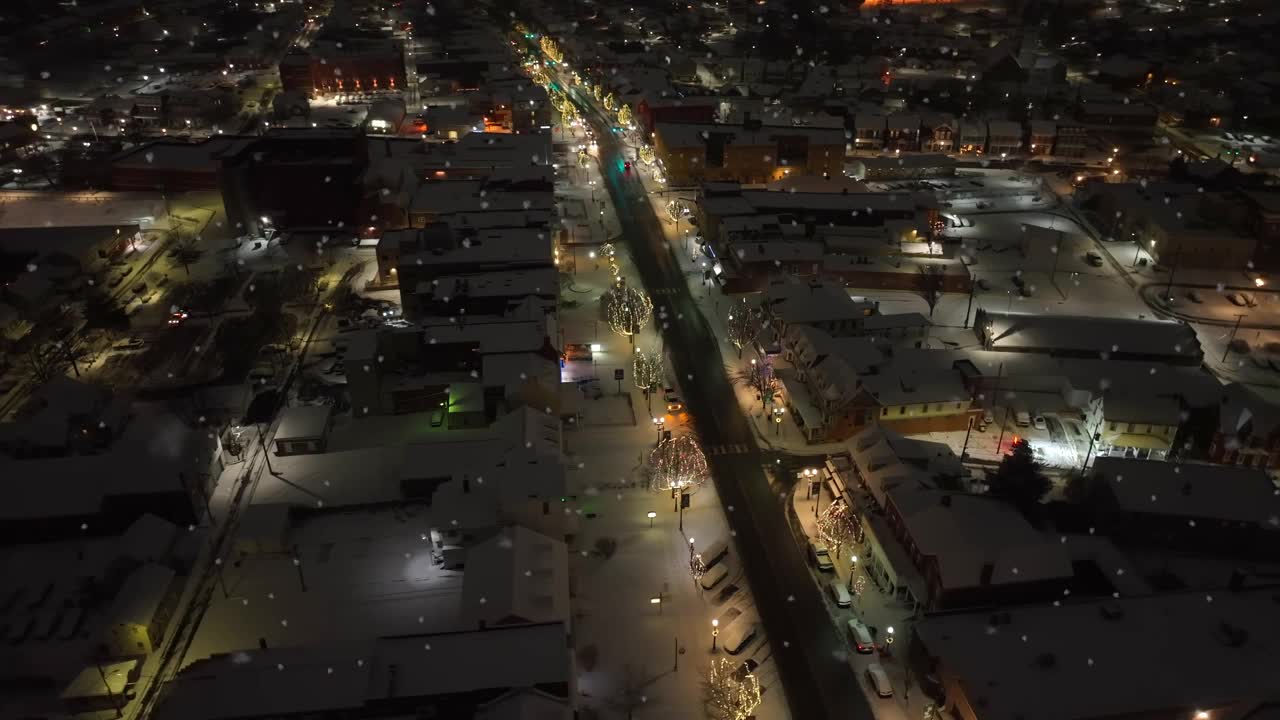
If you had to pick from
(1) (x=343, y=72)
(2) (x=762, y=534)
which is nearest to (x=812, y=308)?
(2) (x=762, y=534)

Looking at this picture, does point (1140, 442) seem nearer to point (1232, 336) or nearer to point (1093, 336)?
point (1093, 336)

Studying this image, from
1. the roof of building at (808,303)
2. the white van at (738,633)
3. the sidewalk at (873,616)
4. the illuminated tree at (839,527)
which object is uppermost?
the roof of building at (808,303)

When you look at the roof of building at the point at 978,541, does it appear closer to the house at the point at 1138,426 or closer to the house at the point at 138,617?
the house at the point at 1138,426

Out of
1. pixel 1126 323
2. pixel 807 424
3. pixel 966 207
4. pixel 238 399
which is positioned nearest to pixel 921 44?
pixel 966 207

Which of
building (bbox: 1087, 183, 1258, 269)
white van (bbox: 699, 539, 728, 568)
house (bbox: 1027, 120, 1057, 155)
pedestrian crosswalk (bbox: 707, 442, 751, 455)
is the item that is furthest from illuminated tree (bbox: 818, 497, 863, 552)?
house (bbox: 1027, 120, 1057, 155)

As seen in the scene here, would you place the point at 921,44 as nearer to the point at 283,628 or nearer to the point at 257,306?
the point at 257,306

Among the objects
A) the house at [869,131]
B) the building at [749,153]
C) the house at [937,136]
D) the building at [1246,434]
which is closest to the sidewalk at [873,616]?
the building at [1246,434]
